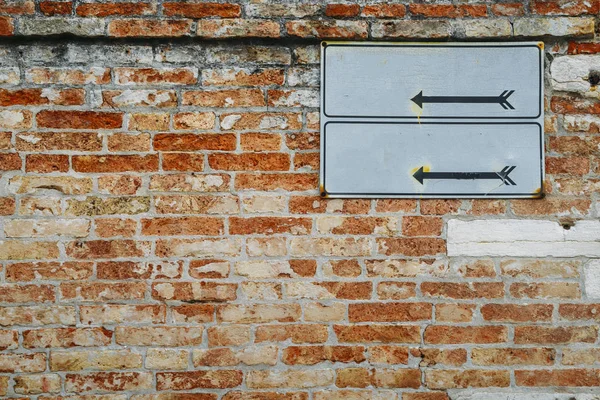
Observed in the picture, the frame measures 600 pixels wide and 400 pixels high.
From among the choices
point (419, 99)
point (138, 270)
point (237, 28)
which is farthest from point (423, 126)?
point (138, 270)

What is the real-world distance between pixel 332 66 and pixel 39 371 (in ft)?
5.37

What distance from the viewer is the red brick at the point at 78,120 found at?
2.11m

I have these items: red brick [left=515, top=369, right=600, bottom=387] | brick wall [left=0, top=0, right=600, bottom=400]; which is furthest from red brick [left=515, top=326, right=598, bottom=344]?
red brick [left=515, top=369, right=600, bottom=387]

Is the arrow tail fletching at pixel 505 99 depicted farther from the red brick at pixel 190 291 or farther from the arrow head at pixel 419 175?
the red brick at pixel 190 291

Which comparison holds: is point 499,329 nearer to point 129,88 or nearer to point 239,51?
point 239,51

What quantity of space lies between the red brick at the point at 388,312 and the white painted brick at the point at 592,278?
0.62 meters

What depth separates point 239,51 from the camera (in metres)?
2.14

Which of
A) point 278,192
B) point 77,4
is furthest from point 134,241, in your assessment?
point 77,4

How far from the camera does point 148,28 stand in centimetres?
210

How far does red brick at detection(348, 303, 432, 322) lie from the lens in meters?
2.12

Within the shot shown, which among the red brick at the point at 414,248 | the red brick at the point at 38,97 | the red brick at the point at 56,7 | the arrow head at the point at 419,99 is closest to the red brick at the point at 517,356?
the red brick at the point at 414,248

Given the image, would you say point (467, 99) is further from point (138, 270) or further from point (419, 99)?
point (138, 270)

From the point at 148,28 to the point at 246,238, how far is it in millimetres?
894

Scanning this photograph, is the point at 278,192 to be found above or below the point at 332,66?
below
